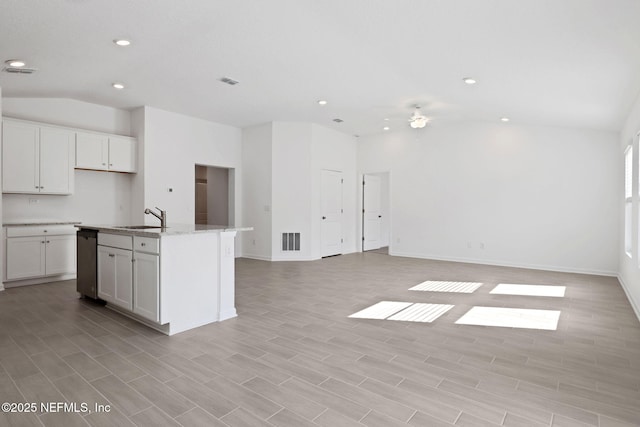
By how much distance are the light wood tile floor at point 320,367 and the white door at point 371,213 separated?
16.8 ft

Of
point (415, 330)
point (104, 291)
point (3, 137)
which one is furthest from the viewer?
point (3, 137)

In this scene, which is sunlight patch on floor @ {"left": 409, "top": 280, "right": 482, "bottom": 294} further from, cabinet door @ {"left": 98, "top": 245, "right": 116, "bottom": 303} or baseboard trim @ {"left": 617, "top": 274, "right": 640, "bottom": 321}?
cabinet door @ {"left": 98, "top": 245, "right": 116, "bottom": 303}

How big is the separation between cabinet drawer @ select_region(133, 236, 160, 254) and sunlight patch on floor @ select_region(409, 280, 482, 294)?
348 centimetres

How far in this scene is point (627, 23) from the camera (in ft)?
9.25

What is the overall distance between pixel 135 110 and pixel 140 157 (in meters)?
0.90

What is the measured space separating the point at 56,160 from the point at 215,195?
152 inches

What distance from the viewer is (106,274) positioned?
4.03 m

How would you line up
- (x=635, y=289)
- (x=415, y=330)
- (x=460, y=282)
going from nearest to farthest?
(x=415, y=330) → (x=635, y=289) → (x=460, y=282)

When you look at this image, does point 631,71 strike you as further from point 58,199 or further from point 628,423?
point 58,199

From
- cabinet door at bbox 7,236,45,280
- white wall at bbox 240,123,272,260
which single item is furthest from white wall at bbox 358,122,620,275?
cabinet door at bbox 7,236,45,280

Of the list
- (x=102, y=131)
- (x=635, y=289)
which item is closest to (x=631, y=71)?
(x=635, y=289)

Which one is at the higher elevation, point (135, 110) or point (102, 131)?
point (135, 110)

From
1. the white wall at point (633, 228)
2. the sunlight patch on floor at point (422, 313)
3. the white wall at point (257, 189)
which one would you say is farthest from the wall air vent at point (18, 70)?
the white wall at point (633, 228)

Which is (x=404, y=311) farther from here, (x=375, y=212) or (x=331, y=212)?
(x=375, y=212)
